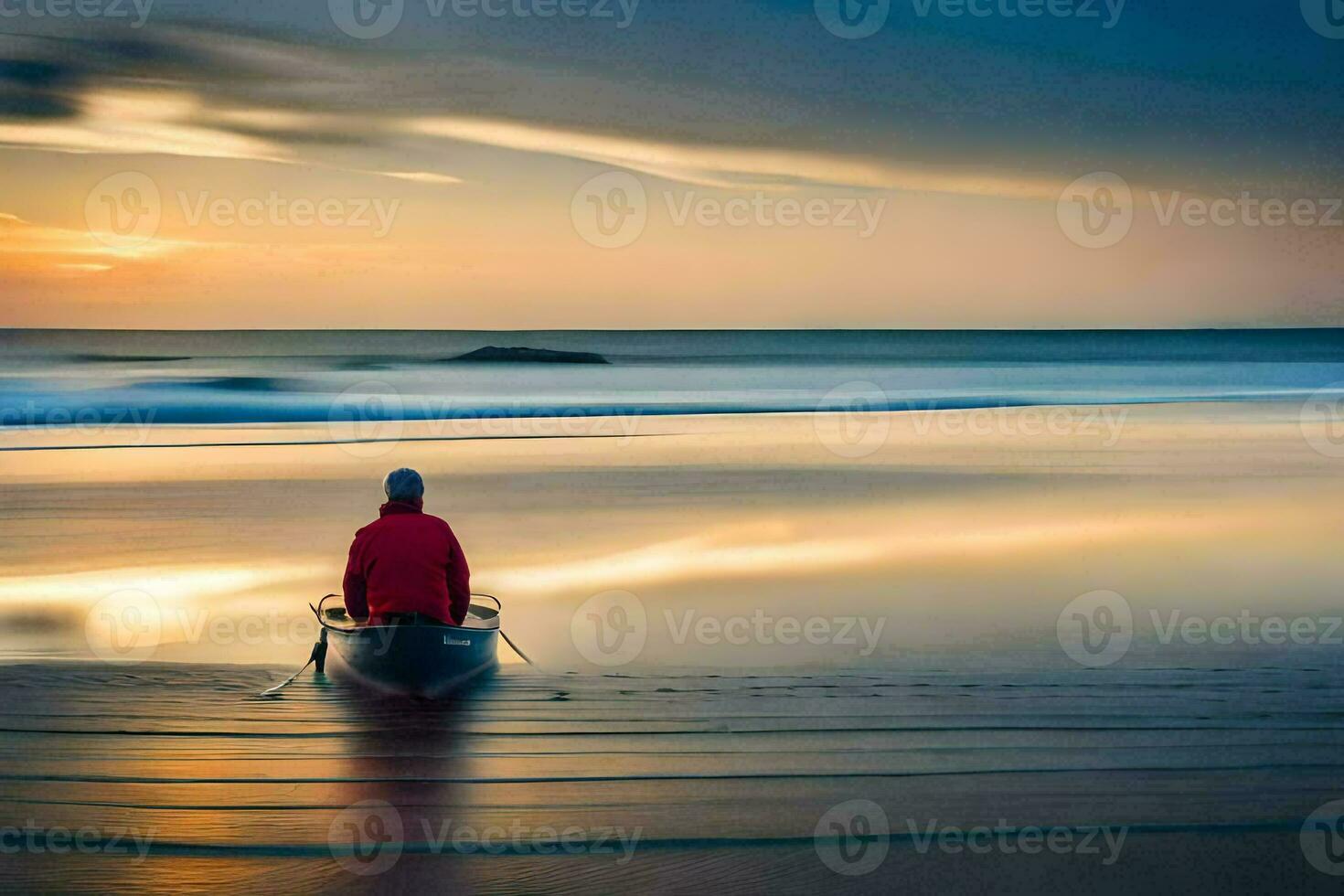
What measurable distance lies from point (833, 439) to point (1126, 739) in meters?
11.2

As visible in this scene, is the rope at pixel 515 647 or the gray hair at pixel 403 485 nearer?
the gray hair at pixel 403 485

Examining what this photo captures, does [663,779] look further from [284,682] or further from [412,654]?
[284,682]

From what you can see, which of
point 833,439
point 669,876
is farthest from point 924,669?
point 833,439

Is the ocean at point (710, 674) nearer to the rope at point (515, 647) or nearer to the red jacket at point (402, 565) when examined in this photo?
the rope at point (515, 647)

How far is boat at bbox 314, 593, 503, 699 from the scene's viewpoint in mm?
5973

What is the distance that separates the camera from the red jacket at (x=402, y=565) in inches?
240

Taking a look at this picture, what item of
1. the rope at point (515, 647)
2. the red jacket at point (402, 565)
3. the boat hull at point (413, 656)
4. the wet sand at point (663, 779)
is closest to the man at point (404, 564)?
the red jacket at point (402, 565)

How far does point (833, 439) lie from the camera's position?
648 inches

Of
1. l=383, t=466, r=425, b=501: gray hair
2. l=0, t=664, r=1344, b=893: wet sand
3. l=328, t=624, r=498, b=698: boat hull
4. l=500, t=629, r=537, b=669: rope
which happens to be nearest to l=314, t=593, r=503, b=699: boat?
l=328, t=624, r=498, b=698: boat hull

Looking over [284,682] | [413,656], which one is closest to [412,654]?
[413,656]

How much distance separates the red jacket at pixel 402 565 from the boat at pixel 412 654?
0.08 m

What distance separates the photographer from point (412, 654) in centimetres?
599

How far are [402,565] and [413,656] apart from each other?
0.41 meters

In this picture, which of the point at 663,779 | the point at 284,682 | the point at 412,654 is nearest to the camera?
the point at 663,779
